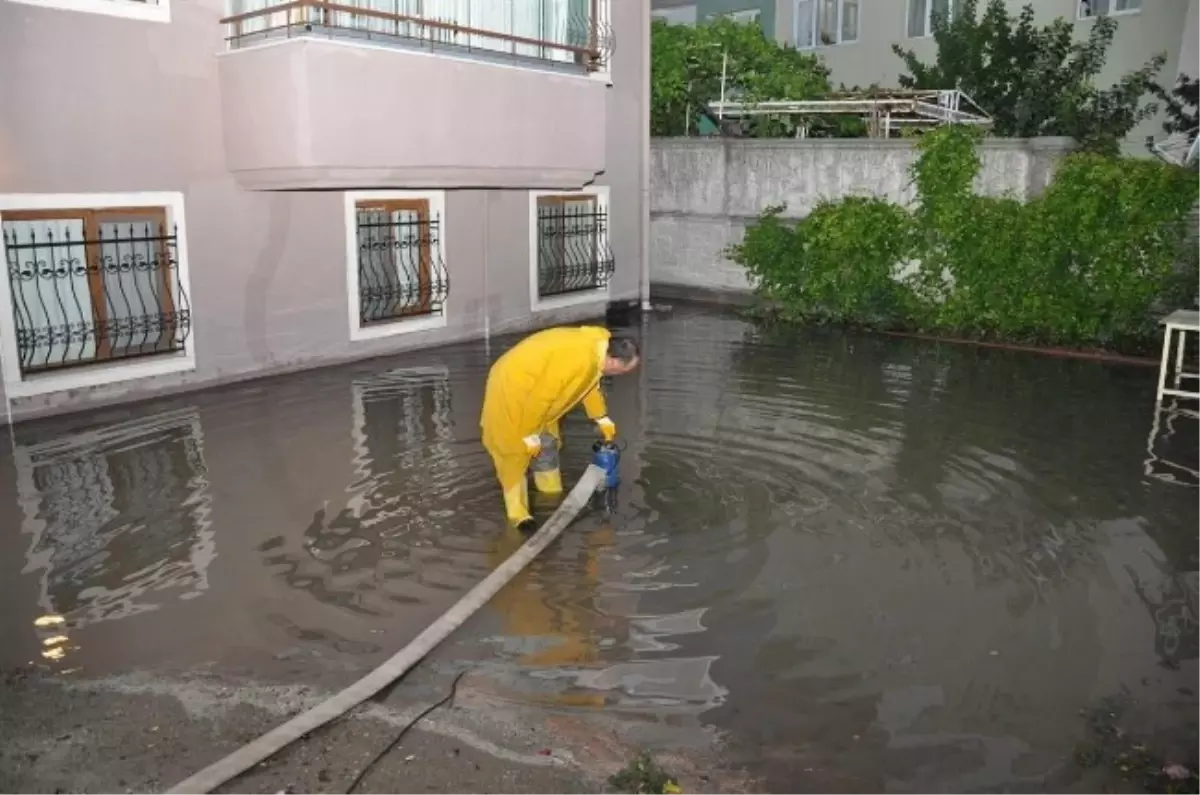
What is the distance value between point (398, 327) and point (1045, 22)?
15.3 m

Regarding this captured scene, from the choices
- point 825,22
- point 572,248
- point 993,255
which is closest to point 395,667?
point 993,255

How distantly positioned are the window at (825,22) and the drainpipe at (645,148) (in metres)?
10.5

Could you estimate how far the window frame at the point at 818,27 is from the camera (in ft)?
78.7

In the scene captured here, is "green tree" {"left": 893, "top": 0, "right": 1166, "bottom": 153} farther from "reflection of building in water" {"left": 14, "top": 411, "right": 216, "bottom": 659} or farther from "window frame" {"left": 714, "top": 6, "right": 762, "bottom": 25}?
"reflection of building in water" {"left": 14, "top": 411, "right": 216, "bottom": 659}

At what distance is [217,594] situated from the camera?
5711 millimetres

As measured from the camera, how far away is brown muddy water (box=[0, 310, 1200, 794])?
4.57m

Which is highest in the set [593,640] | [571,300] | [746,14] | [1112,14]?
[746,14]

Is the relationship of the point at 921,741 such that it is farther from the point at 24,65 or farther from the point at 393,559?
the point at 24,65

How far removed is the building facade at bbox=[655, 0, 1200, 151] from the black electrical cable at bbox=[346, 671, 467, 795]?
18722mm

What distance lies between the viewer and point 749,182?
16.8 metres

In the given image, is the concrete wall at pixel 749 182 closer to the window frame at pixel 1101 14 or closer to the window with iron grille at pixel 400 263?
the window with iron grille at pixel 400 263

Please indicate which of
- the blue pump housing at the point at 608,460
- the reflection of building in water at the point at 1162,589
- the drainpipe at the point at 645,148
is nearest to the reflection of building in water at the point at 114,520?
the blue pump housing at the point at 608,460

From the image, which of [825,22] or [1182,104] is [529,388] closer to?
[1182,104]

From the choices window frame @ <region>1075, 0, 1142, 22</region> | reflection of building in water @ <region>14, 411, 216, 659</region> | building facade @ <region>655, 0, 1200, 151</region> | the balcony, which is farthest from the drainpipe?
building facade @ <region>655, 0, 1200, 151</region>
